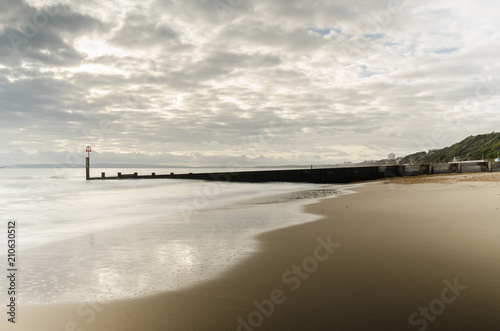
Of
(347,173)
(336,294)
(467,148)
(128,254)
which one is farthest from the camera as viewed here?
(467,148)

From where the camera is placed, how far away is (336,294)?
3.97m

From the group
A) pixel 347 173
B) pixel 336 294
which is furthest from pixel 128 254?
pixel 347 173

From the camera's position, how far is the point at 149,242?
7.33 metres

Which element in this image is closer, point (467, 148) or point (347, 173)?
point (347, 173)

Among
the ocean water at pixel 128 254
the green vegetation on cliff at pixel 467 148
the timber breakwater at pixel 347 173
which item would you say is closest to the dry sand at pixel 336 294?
the ocean water at pixel 128 254

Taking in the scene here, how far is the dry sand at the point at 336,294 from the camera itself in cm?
335

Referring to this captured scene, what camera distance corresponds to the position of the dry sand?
3352 mm

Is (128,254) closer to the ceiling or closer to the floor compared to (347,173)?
closer to the floor

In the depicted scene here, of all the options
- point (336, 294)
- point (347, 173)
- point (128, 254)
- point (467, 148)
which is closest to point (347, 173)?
point (347, 173)

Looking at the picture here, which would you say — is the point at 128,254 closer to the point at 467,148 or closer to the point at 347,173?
the point at 347,173

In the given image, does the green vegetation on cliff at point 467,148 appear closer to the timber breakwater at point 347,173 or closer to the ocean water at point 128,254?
the timber breakwater at point 347,173

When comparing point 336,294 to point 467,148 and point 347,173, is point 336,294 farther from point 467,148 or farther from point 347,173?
point 467,148

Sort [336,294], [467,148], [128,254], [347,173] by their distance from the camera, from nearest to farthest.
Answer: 1. [336,294]
2. [128,254]
3. [347,173]
4. [467,148]

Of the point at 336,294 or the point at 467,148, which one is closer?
the point at 336,294
